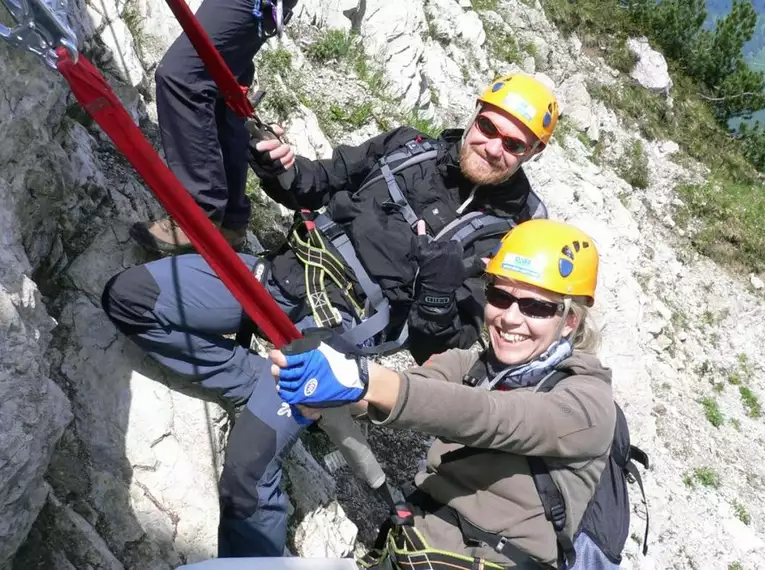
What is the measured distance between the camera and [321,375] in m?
2.38

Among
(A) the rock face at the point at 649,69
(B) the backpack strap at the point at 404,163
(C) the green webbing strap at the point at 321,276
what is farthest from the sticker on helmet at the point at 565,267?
(A) the rock face at the point at 649,69

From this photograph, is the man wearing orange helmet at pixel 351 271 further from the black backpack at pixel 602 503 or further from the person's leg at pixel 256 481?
the black backpack at pixel 602 503

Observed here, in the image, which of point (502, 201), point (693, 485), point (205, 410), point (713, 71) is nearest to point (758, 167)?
point (713, 71)

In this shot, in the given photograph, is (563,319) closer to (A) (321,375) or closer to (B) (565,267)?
(B) (565,267)

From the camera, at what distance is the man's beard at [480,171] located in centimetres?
435

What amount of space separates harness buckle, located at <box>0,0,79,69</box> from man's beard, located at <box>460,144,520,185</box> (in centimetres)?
249

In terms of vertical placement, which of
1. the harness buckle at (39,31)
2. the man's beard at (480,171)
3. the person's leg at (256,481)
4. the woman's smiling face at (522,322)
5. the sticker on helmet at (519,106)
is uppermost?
the harness buckle at (39,31)

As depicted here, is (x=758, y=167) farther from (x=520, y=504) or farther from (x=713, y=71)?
(x=520, y=504)

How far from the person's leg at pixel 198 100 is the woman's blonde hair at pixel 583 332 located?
223 centimetres

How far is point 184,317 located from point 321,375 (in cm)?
177

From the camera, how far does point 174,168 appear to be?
3.94 m

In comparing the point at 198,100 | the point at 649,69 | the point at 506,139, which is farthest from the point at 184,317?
the point at 649,69

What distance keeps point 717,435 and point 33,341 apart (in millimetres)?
10540

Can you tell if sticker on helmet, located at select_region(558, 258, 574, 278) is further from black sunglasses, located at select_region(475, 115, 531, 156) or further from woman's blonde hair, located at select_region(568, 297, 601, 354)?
black sunglasses, located at select_region(475, 115, 531, 156)
